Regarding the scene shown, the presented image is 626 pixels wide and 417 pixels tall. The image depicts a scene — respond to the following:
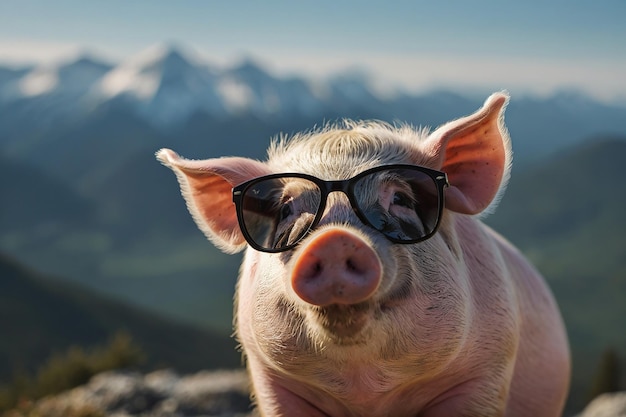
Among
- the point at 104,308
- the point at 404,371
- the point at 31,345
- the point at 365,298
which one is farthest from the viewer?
the point at 104,308

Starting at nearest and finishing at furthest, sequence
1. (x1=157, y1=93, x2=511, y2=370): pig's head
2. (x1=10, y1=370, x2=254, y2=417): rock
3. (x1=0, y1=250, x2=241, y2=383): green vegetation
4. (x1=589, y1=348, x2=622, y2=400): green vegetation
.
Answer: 1. (x1=157, y1=93, x2=511, y2=370): pig's head
2. (x1=10, y1=370, x2=254, y2=417): rock
3. (x1=589, y1=348, x2=622, y2=400): green vegetation
4. (x1=0, y1=250, x2=241, y2=383): green vegetation

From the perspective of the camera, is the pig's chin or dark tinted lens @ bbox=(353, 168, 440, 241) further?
dark tinted lens @ bbox=(353, 168, 440, 241)

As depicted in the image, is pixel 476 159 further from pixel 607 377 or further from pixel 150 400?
pixel 607 377

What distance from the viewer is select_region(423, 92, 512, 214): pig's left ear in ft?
11.7

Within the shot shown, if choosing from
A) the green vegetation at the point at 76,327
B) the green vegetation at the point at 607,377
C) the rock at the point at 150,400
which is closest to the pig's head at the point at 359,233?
the rock at the point at 150,400

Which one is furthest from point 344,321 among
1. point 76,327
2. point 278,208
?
point 76,327

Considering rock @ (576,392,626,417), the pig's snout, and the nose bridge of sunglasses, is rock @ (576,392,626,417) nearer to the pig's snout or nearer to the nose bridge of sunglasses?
the nose bridge of sunglasses

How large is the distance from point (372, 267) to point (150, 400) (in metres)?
5.81

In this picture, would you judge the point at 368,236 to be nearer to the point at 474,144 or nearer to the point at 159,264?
the point at 474,144

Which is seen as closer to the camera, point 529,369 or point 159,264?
point 529,369

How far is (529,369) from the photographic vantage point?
4.38 meters

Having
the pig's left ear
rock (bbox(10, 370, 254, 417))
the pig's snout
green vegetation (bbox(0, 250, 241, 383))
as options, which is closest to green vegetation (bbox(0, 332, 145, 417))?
rock (bbox(10, 370, 254, 417))

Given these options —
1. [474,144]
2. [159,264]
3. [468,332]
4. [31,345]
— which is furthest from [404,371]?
[159,264]

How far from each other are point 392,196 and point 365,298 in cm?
67
